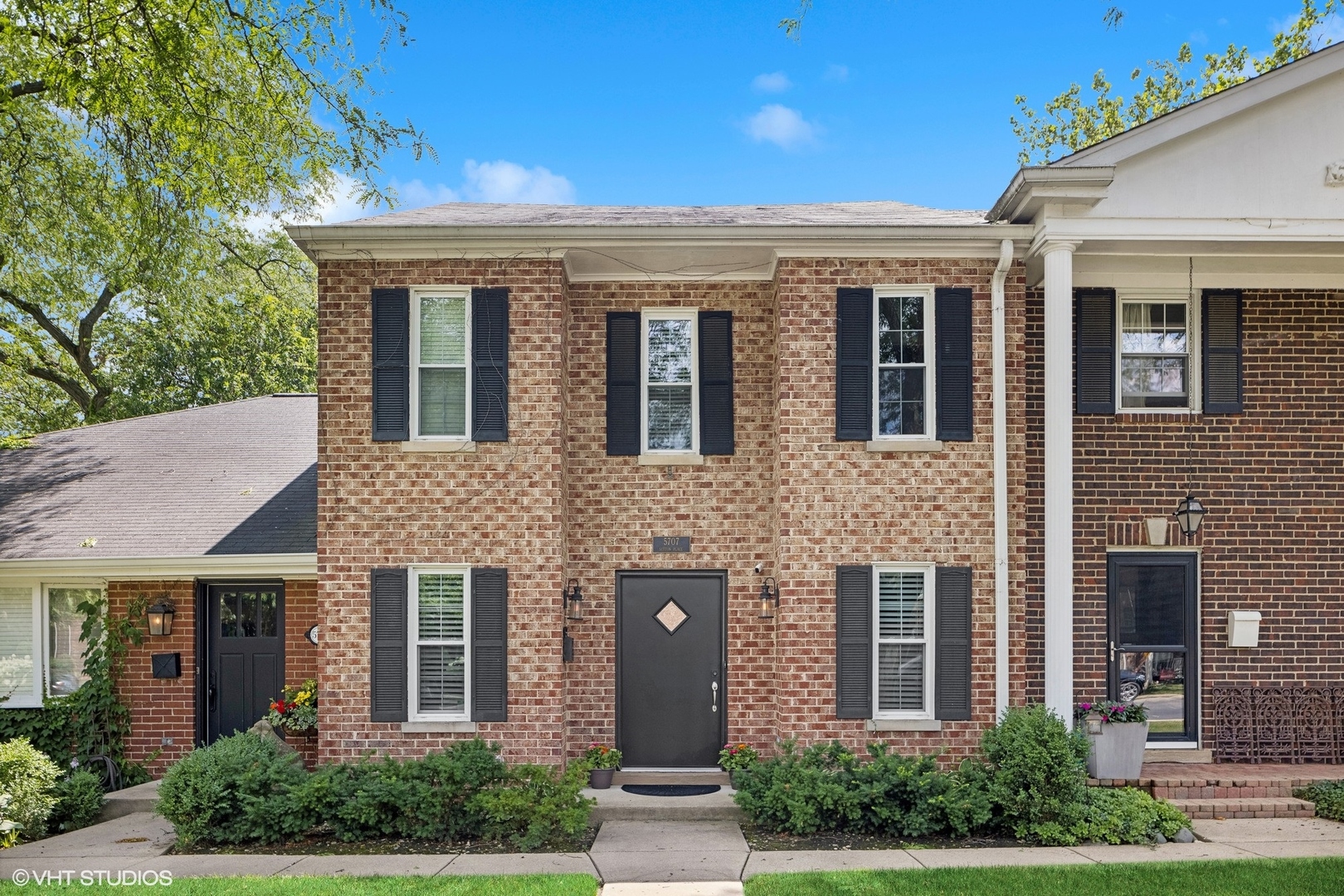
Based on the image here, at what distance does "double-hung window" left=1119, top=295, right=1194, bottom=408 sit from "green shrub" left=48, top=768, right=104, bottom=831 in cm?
1171

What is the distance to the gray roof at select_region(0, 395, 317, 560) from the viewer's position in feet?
33.8

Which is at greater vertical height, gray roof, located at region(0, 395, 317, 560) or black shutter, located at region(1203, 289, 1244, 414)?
black shutter, located at region(1203, 289, 1244, 414)

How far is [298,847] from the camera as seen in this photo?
311 inches

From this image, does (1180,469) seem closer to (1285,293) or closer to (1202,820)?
(1285,293)

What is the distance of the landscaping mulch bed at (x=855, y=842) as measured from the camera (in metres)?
7.82

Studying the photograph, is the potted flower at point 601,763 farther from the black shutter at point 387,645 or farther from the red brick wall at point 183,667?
the red brick wall at point 183,667

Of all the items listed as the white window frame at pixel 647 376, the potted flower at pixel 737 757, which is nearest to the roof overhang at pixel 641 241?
the white window frame at pixel 647 376

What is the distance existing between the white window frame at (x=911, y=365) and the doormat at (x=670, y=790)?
4.06 metres

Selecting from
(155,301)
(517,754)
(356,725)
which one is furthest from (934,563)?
(155,301)

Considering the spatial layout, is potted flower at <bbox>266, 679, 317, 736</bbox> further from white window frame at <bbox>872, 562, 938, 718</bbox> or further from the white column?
the white column

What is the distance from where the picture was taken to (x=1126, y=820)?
26.2 feet

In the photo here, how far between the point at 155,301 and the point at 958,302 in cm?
1564

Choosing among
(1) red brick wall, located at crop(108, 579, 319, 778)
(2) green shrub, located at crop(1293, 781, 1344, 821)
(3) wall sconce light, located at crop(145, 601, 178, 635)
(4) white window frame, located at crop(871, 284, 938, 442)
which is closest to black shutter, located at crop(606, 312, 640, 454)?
(4) white window frame, located at crop(871, 284, 938, 442)

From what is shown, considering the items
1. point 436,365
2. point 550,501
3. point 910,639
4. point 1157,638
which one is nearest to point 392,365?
point 436,365
